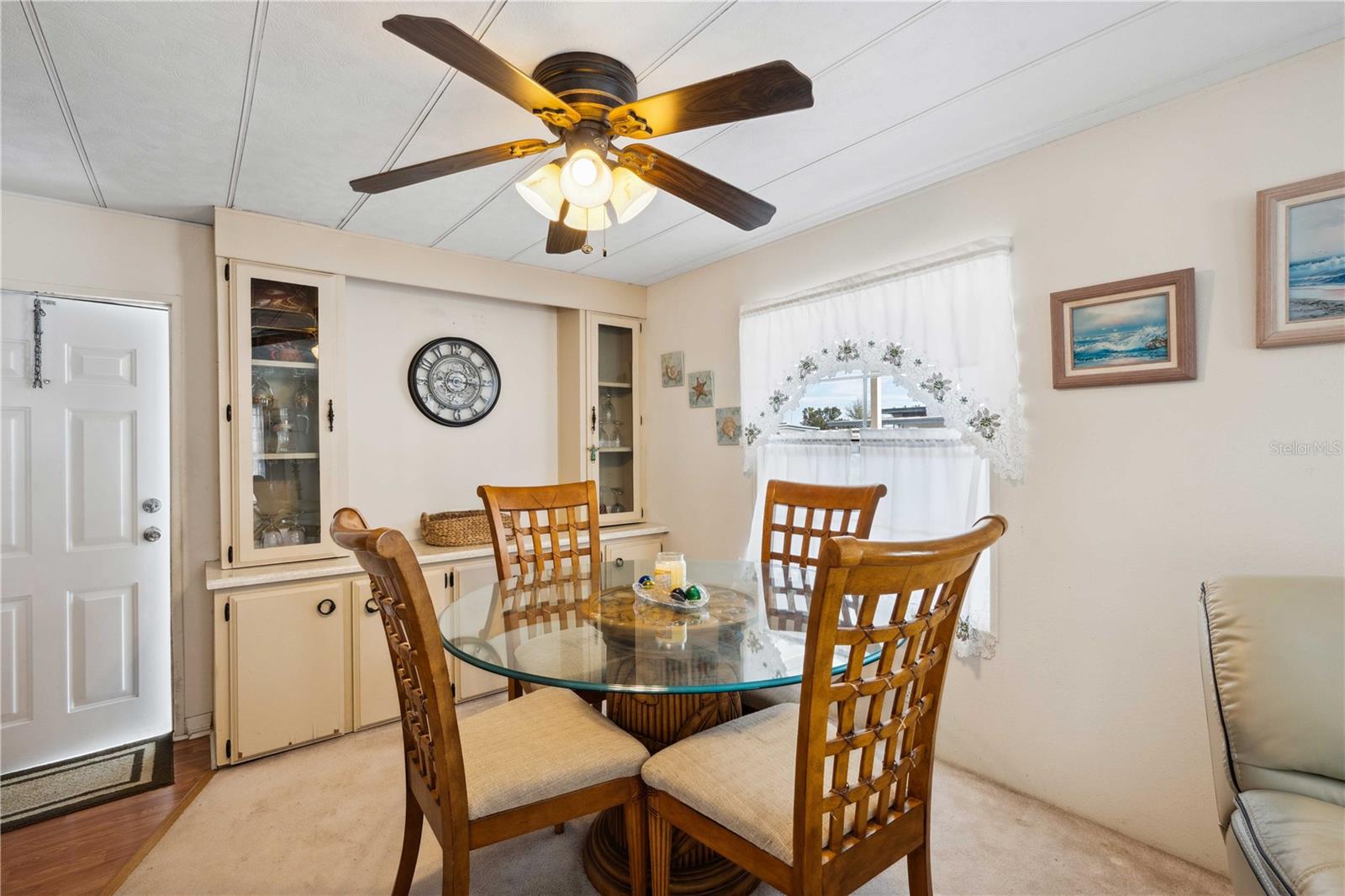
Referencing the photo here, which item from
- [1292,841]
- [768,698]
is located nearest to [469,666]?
[768,698]

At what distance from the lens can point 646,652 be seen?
1.50 meters

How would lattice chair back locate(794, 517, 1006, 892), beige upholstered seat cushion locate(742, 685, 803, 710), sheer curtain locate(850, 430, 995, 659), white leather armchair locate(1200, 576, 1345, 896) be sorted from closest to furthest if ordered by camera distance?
lattice chair back locate(794, 517, 1006, 892) → white leather armchair locate(1200, 576, 1345, 896) → beige upholstered seat cushion locate(742, 685, 803, 710) → sheer curtain locate(850, 430, 995, 659)

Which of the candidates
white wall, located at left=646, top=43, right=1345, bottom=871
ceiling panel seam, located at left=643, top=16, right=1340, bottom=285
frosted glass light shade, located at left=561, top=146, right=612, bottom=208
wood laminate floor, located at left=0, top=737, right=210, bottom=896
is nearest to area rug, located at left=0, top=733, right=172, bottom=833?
wood laminate floor, located at left=0, top=737, right=210, bottom=896

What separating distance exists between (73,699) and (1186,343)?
4397 millimetres

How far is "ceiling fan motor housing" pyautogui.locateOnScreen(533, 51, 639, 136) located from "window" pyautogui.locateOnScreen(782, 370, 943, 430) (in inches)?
63.0

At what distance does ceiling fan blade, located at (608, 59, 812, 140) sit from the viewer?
1209 mm

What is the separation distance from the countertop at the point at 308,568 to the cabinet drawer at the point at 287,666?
0.06m

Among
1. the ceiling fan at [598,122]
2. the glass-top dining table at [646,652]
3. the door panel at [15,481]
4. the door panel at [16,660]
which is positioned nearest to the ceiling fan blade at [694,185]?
the ceiling fan at [598,122]

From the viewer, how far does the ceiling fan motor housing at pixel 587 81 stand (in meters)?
1.54

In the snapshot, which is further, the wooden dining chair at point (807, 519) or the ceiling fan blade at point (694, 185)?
the wooden dining chair at point (807, 519)

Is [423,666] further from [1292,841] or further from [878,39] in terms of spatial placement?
[878,39]

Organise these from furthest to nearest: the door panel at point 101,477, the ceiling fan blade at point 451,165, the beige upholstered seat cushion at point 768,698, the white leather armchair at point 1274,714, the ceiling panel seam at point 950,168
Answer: the door panel at point 101,477 < the beige upholstered seat cushion at point 768,698 < the ceiling panel seam at point 950,168 < the ceiling fan blade at point 451,165 < the white leather armchair at point 1274,714

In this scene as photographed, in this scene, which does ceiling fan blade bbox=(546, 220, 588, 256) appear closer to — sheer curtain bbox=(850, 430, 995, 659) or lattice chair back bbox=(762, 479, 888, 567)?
lattice chair back bbox=(762, 479, 888, 567)

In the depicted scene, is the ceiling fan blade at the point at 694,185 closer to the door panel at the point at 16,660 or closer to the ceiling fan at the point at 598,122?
the ceiling fan at the point at 598,122
